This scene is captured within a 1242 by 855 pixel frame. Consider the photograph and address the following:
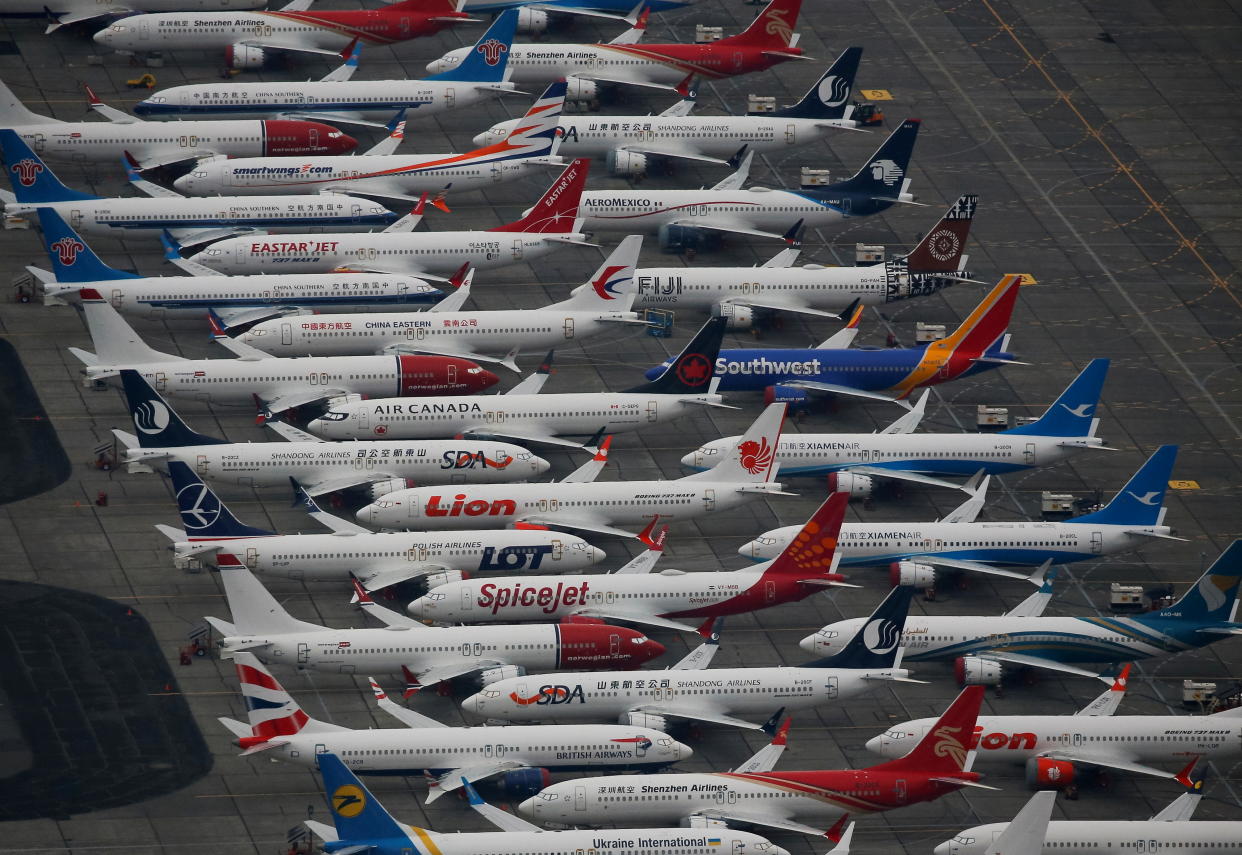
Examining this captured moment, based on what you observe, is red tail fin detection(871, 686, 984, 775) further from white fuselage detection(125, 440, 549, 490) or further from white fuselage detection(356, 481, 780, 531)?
white fuselage detection(125, 440, 549, 490)

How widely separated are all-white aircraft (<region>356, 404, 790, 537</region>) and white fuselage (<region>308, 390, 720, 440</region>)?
6.32 metres

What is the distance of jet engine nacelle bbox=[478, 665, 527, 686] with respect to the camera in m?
145

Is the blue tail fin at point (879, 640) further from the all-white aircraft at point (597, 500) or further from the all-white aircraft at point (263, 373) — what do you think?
the all-white aircraft at point (263, 373)

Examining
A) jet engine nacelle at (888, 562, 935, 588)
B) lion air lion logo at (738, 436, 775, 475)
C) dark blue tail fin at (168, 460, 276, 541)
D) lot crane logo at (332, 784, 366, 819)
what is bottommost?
jet engine nacelle at (888, 562, 935, 588)

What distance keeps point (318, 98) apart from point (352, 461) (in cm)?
4189

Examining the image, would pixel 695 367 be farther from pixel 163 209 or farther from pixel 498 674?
pixel 163 209

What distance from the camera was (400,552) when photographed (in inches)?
6038

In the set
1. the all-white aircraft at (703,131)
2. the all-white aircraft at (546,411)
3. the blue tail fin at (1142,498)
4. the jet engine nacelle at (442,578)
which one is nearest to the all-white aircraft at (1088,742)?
the blue tail fin at (1142,498)

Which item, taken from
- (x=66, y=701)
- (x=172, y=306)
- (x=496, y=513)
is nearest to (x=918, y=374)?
(x=496, y=513)

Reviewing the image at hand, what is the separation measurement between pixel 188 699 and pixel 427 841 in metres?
20.2

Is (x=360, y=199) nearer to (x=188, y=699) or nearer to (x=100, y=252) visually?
(x=100, y=252)

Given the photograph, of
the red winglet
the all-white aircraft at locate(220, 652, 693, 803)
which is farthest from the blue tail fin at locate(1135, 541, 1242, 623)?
the all-white aircraft at locate(220, 652, 693, 803)

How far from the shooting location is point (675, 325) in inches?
7116

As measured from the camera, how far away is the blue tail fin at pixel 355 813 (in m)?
129
